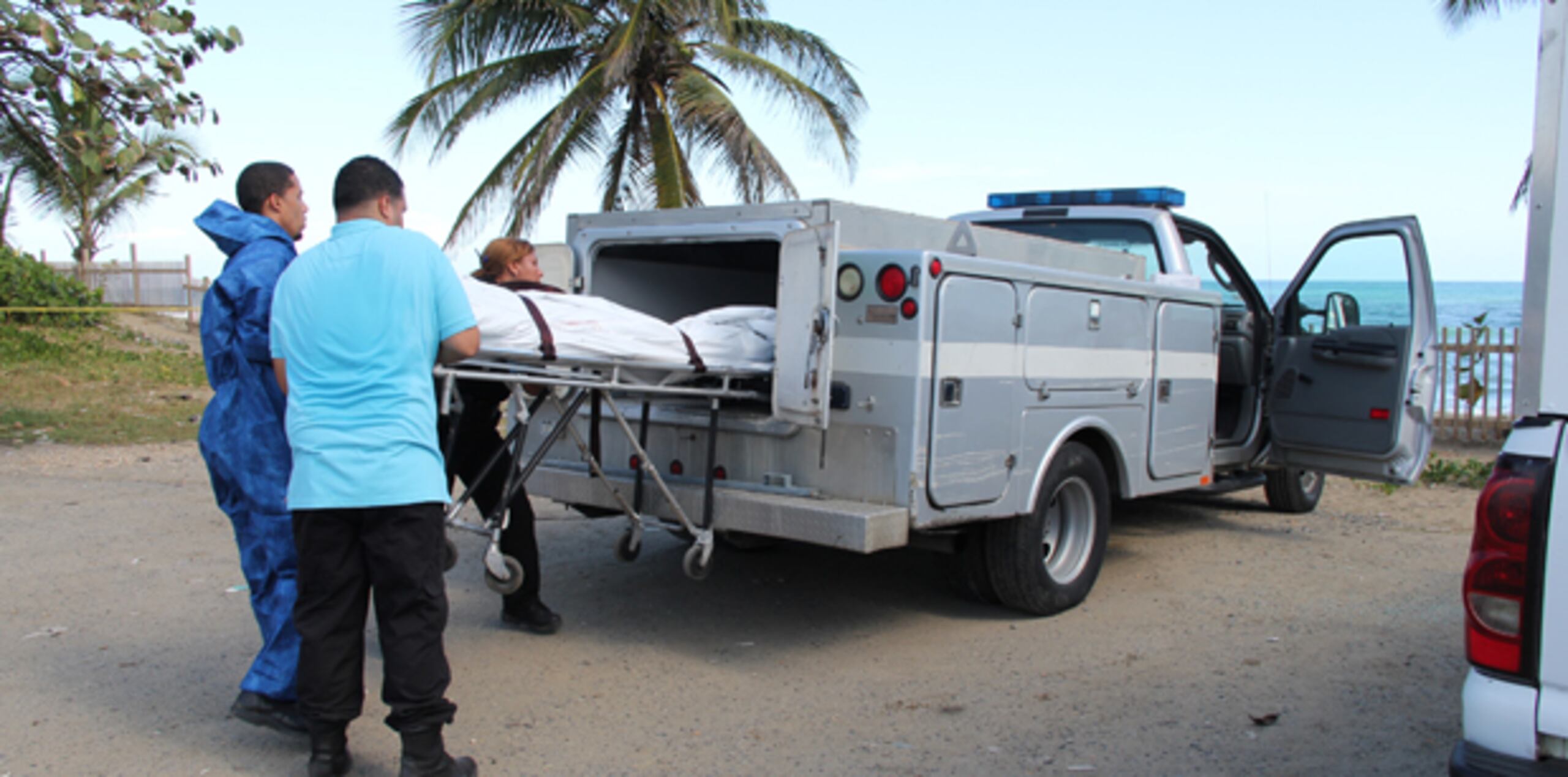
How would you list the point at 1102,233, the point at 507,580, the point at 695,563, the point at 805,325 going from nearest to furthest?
the point at 507,580 < the point at 805,325 < the point at 695,563 < the point at 1102,233

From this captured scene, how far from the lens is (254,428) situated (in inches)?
144

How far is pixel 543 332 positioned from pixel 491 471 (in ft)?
3.35

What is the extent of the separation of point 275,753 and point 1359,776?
3.40 meters

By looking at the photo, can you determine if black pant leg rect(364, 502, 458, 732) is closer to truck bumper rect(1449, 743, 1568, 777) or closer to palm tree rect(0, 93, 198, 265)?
truck bumper rect(1449, 743, 1568, 777)

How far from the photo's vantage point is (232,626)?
506cm

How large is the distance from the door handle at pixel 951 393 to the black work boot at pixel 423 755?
7.08 ft

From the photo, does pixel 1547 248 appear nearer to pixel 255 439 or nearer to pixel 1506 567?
pixel 1506 567

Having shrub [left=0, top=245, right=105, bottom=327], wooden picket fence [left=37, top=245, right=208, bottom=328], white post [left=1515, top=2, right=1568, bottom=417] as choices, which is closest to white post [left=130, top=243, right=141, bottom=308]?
wooden picket fence [left=37, top=245, right=208, bottom=328]

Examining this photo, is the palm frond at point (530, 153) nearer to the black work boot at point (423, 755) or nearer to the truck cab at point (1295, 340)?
the truck cab at point (1295, 340)

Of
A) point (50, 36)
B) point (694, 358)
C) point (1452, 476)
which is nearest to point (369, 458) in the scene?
point (694, 358)

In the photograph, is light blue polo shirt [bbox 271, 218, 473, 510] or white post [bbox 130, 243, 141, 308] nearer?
light blue polo shirt [bbox 271, 218, 473, 510]

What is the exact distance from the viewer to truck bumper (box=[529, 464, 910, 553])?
4262 mm

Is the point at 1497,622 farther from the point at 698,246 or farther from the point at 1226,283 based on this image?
the point at 1226,283

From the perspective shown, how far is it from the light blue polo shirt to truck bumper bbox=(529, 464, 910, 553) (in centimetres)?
151
